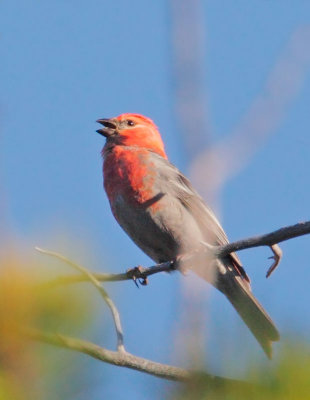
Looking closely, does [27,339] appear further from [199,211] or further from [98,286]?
[199,211]

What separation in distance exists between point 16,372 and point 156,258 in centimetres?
436

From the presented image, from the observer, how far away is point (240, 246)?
11.7 ft

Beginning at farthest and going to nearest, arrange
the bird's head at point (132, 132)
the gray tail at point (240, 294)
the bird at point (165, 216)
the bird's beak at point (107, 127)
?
the bird's beak at point (107, 127) → the bird's head at point (132, 132) → the bird at point (165, 216) → the gray tail at point (240, 294)

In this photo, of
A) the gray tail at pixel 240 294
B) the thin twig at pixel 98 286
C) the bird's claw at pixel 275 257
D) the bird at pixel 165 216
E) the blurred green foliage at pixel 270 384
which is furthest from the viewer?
the bird at pixel 165 216

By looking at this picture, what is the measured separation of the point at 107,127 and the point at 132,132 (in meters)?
0.25

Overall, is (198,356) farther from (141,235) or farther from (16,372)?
(141,235)

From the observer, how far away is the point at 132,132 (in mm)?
7125

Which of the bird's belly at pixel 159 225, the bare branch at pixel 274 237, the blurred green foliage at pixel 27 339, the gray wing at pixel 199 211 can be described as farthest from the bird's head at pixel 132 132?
the blurred green foliage at pixel 27 339

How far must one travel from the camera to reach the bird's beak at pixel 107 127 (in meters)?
7.00

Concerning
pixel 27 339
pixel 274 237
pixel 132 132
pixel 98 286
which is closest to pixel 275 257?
pixel 274 237

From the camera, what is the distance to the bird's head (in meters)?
6.89

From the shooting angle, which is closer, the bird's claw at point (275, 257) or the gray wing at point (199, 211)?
the bird's claw at point (275, 257)

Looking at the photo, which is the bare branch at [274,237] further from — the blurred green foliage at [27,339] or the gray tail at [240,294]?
the gray tail at [240,294]

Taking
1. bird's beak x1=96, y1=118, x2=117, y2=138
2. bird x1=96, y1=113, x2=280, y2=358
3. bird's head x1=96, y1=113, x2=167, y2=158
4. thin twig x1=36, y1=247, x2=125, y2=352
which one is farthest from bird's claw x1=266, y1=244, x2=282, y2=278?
bird's beak x1=96, y1=118, x2=117, y2=138
